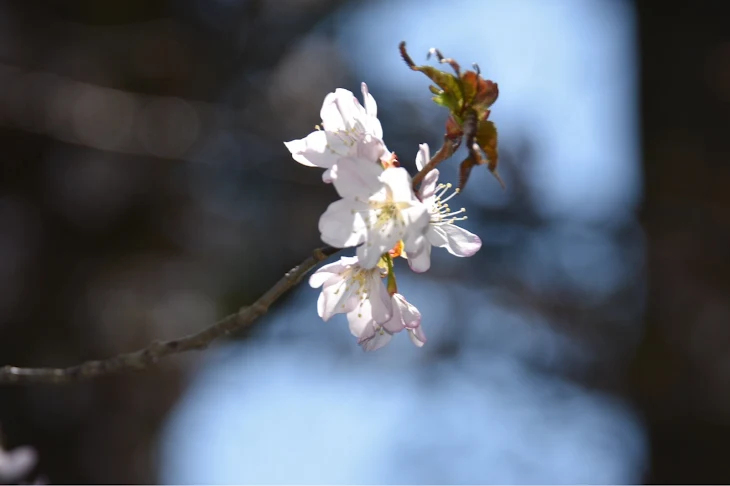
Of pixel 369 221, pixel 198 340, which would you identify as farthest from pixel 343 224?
pixel 198 340

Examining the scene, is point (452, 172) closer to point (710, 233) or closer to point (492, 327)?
point (492, 327)

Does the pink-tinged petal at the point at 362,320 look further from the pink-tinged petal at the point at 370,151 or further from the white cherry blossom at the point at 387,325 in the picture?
the pink-tinged petal at the point at 370,151

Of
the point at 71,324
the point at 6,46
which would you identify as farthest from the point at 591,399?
the point at 6,46

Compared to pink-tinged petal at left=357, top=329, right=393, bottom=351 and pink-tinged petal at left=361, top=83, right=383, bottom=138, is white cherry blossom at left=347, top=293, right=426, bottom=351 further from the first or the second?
pink-tinged petal at left=361, top=83, right=383, bottom=138

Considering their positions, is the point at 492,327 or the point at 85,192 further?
the point at 85,192

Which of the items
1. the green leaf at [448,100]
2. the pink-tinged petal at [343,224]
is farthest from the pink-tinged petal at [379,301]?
the green leaf at [448,100]

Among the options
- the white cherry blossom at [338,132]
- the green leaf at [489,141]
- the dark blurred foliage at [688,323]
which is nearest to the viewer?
the green leaf at [489,141]

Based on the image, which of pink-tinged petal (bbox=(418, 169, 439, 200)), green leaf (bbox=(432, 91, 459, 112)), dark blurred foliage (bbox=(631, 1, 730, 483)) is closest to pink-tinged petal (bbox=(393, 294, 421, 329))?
pink-tinged petal (bbox=(418, 169, 439, 200))
